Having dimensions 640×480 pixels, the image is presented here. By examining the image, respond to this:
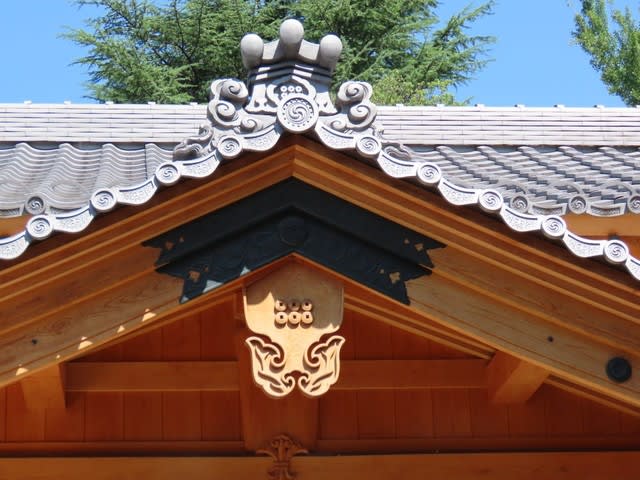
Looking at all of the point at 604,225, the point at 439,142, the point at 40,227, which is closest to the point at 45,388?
the point at 40,227

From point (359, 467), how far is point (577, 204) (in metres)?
1.61

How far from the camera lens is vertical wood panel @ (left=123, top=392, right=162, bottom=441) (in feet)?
18.4

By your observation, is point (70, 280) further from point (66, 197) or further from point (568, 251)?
point (568, 251)

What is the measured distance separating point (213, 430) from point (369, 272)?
1.75m

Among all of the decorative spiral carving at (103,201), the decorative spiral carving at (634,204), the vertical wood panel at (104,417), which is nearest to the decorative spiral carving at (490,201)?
the decorative spiral carving at (103,201)

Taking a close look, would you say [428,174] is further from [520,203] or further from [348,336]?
[348,336]

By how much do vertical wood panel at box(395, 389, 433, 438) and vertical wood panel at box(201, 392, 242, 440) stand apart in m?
0.78

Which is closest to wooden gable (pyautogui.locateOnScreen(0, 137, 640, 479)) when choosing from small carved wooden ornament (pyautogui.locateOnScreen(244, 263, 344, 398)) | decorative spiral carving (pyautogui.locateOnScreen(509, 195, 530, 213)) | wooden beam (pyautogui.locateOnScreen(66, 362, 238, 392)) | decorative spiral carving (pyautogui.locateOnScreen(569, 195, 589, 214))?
wooden beam (pyautogui.locateOnScreen(66, 362, 238, 392))

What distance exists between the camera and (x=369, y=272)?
427 cm

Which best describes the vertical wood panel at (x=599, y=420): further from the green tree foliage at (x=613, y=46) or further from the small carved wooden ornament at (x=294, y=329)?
the green tree foliage at (x=613, y=46)

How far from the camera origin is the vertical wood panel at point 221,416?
566 cm

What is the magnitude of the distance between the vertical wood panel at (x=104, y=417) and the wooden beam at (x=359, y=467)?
0.44 feet

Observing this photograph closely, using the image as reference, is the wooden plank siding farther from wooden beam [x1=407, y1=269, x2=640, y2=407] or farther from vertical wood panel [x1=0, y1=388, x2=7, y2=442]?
wooden beam [x1=407, y1=269, x2=640, y2=407]

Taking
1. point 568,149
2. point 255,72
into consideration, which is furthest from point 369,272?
point 568,149
